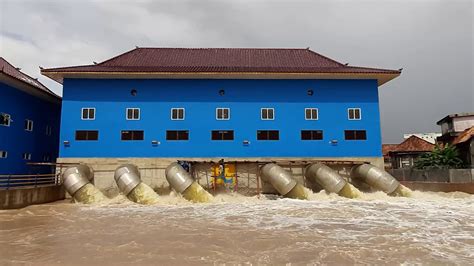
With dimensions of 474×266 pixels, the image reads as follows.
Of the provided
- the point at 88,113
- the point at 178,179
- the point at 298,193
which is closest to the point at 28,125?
the point at 88,113

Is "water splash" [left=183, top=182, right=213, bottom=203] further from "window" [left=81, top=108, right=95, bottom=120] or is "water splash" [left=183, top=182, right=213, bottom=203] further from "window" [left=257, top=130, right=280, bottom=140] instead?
"window" [left=81, top=108, right=95, bottom=120]

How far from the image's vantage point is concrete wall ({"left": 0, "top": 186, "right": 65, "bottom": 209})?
13769 millimetres

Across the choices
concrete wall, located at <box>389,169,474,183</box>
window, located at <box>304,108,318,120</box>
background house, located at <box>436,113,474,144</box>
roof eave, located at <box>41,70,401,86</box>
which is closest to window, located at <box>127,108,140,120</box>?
roof eave, located at <box>41,70,401,86</box>

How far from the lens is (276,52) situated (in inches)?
1000

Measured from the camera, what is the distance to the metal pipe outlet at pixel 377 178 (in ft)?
55.7

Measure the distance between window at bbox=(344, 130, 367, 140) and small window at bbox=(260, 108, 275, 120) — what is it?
4687 millimetres

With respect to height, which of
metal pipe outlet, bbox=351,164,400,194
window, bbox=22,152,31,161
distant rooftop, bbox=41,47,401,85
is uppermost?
distant rooftop, bbox=41,47,401,85

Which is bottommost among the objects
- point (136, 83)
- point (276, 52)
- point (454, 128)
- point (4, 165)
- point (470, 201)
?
point (470, 201)

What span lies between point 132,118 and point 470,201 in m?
18.9

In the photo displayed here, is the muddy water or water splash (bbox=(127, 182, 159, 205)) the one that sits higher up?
water splash (bbox=(127, 182, 159, 205))

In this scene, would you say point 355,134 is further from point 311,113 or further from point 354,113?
point 311,113

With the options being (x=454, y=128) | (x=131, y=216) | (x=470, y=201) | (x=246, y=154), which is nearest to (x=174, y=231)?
(x=131, y=216)

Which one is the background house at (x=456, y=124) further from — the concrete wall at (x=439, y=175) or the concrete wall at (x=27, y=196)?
the concrete wall at (x=27, y=196)

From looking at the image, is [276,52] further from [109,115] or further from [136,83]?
[109,115]
